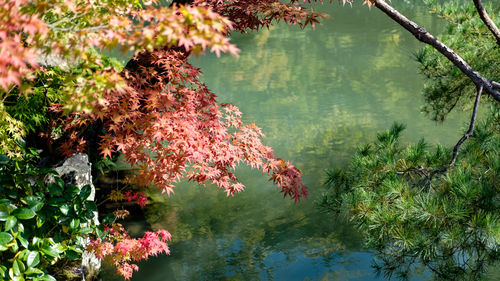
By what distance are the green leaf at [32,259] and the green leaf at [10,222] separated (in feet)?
0.66

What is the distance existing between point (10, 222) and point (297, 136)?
4.72m

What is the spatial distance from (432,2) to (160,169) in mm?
2814

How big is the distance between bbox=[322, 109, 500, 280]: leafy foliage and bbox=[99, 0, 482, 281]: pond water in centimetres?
114

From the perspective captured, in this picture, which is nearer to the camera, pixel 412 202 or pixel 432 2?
pixel 412 202

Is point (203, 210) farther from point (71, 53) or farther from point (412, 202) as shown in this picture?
point (71, 53)

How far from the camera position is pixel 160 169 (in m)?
2.95

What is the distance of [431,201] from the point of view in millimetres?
2383

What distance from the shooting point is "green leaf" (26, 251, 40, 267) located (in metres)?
2.59

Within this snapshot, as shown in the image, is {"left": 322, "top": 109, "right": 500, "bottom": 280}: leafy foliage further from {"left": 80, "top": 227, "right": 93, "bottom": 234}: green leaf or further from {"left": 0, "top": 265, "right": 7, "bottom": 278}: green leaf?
{"left": 0, "top": 265, "right": 7, "bottom": 278}: green leaf

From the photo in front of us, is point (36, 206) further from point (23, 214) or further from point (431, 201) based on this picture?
point (431, 201)

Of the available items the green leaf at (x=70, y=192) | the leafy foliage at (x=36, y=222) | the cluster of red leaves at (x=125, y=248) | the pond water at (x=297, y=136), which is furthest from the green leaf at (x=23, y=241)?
the pond water at (x=297, y=136)

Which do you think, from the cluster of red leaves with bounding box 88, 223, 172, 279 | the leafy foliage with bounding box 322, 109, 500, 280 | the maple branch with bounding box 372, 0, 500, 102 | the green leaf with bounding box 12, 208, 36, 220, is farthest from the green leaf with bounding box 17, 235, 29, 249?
the maple branch with bounding box 372, 0, 500, 102

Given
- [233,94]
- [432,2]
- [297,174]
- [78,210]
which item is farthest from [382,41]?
[78,210]

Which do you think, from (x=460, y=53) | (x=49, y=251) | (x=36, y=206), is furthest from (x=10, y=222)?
(x=460, y=53)
